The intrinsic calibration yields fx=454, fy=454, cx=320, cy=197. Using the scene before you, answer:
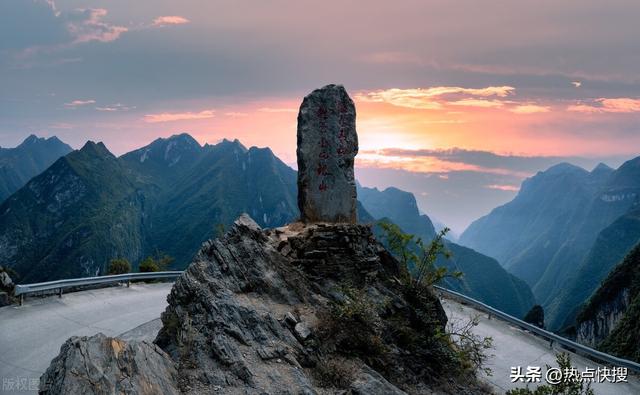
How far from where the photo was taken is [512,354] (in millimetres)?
16281

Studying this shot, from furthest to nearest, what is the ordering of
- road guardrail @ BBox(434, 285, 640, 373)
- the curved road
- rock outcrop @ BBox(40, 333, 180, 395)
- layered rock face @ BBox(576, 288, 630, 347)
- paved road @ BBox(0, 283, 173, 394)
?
layered rock face @ BBox(576, 288, 630, 347), road guardrail @ BBox(434, 285, 640, 373), the curved road, paved road @ BBox(0, 283, 173, 394), rock outcrop @ BBox(40, 333, 180, 395)

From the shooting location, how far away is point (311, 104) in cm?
1534

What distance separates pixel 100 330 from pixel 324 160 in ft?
27.5

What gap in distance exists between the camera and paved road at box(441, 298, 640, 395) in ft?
46.8

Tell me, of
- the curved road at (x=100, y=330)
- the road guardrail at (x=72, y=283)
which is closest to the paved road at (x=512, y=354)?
the curved road at (x=100, y=330)

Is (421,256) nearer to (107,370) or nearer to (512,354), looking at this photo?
(512,354)

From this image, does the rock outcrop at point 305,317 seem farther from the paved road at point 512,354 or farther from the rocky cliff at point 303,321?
the paved road at point 512,354

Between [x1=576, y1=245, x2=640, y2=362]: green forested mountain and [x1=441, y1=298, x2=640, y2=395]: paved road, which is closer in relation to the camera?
[x1=441, y1=298, x2=640, y2=395]: paved road

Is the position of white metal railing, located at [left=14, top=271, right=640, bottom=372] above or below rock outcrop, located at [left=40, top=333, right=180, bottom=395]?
below

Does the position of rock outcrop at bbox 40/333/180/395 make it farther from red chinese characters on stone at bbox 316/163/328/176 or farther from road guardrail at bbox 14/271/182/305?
red chinese characters on stone at bbox 316/163/328/176

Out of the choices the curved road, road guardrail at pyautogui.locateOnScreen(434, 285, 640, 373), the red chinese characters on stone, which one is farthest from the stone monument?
road guardrail at pyautogui.locateOnScreen(434, 285, 640, 373)

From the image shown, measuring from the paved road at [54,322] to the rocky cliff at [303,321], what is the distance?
2686 millimetres

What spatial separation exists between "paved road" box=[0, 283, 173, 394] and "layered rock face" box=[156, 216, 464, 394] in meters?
2.93

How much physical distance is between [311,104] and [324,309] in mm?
7020
